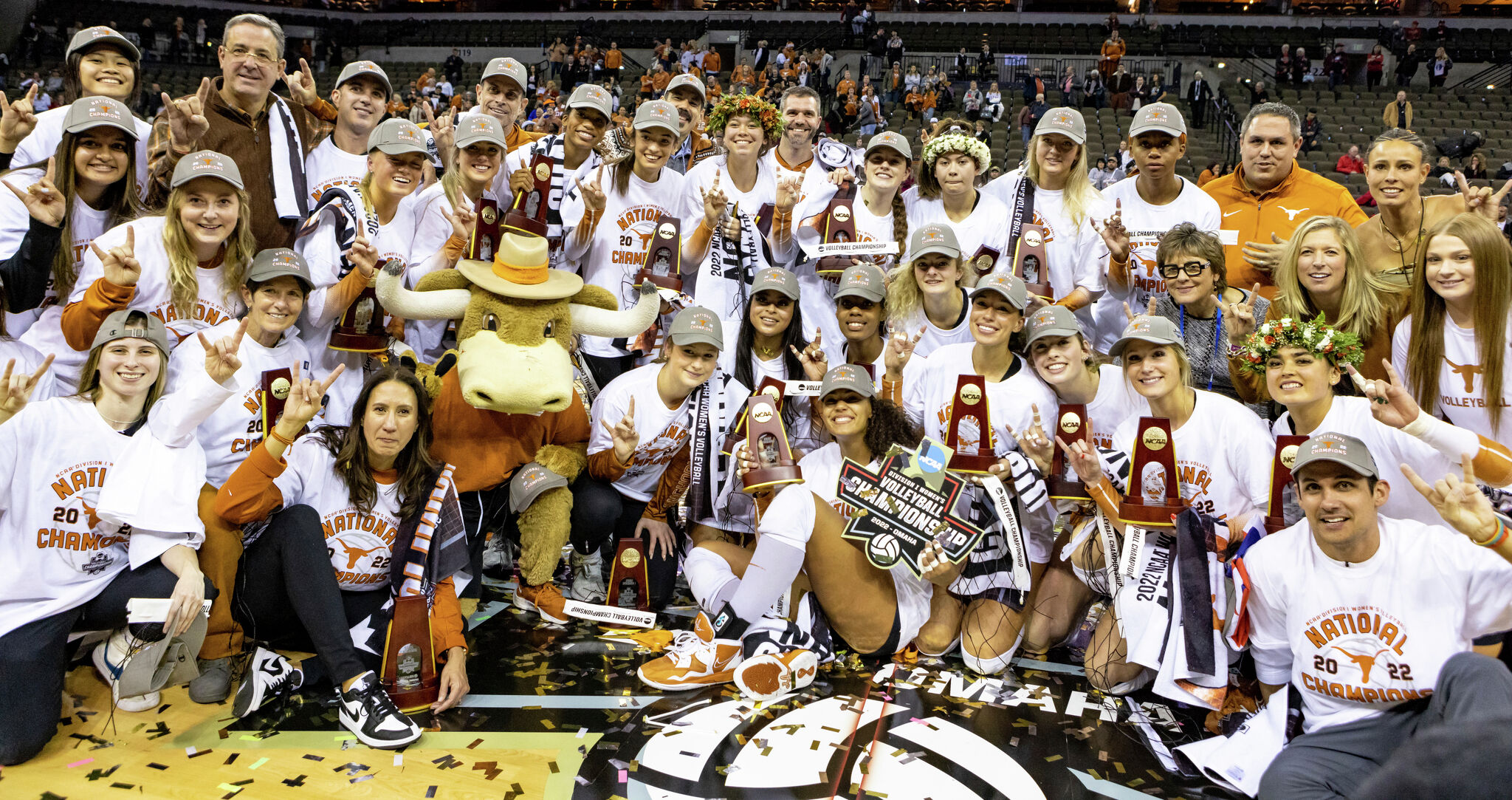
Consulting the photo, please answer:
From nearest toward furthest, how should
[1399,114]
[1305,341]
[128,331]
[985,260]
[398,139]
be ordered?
1. [128,331]
2. [1305,341]
3. [398,139]
4. [985,260]
5. [1399,114]

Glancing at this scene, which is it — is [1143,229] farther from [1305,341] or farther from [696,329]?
[696,329]

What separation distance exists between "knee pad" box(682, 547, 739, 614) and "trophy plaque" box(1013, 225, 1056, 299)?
2.06 metres

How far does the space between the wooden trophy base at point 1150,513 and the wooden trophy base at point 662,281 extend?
8.05ft

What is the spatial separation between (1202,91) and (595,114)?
15.7m

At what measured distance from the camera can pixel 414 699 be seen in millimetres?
3619

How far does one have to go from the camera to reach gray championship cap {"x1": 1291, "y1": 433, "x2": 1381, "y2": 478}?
304cm

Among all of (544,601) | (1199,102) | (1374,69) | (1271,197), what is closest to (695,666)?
(544,601)

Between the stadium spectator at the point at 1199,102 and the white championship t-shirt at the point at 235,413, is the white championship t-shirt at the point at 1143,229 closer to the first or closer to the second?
the white championship t-shirt at the point at 235,413

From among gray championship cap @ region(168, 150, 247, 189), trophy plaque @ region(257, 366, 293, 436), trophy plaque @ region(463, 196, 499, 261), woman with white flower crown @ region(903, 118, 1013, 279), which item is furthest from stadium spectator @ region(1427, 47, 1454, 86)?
trophy plaque @ region(257, 366, 293, 436)

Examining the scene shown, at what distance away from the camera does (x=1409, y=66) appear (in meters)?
19.1

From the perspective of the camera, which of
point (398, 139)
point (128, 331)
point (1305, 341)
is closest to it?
point (128, 331)

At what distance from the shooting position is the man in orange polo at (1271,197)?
495cm

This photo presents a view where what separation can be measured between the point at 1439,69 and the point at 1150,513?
20.3 m

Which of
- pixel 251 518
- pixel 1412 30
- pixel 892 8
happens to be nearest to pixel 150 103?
pixel 892 8
